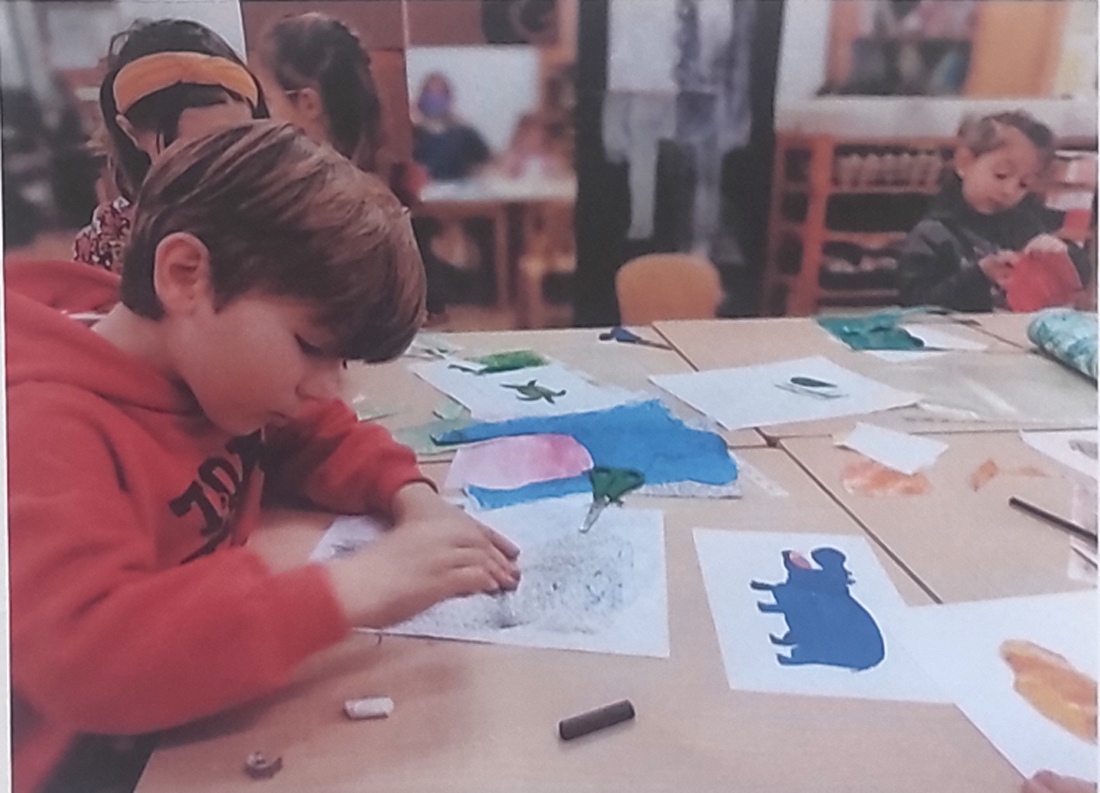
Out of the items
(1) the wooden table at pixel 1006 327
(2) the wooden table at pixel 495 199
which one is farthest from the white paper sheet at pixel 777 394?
(2) the wooden table at pixel 495 199

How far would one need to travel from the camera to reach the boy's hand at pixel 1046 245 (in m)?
0.75

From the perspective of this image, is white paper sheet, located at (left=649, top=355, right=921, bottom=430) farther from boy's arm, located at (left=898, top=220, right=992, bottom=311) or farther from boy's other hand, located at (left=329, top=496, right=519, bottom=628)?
boy's other hand, located at (left=329, top=496, right=519, bottom=628)

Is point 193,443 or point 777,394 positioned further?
point 777,394

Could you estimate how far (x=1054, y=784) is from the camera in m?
0.39

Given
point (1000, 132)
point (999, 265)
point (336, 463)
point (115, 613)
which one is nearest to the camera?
point (115, 613)

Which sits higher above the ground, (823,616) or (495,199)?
(495,199)

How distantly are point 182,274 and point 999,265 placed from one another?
25.0 inches

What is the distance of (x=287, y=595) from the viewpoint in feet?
1.40

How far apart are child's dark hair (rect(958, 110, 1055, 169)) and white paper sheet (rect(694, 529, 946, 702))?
1.03 ft

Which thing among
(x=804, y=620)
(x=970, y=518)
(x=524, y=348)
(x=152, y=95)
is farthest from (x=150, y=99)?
(x=970, y=518)

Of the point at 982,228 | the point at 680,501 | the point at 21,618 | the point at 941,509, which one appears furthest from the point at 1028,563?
the point at 21,618

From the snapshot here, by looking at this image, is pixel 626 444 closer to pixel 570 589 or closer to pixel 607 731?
pixel 570 589

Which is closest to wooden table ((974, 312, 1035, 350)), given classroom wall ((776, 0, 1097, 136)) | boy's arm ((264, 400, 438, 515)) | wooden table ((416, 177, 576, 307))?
classroom wall ((776, 0, 1097, 136))

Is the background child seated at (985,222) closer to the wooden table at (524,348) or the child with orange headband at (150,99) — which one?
the wooden table at (524,348)
